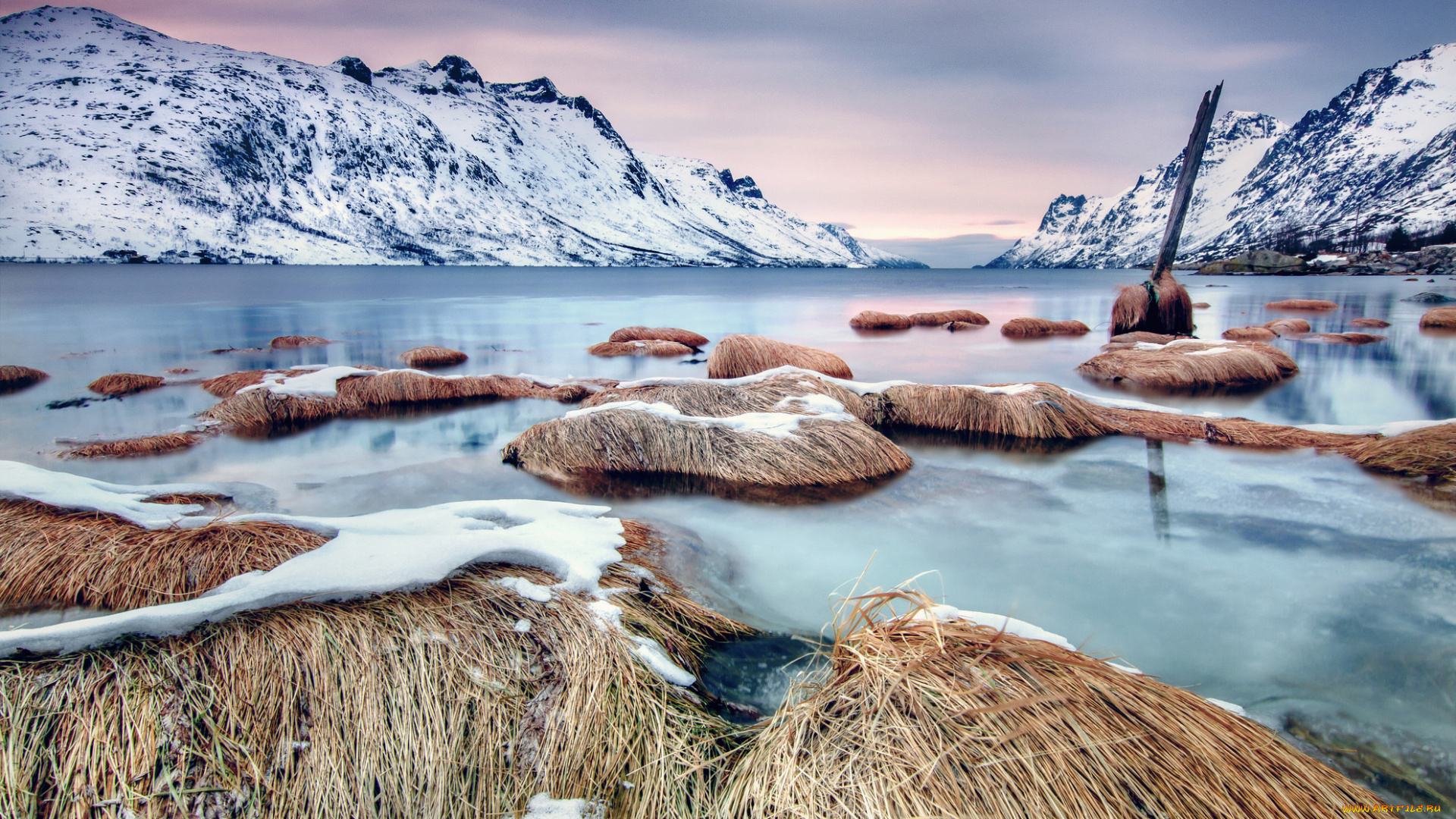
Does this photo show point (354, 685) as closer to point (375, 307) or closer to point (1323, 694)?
point (1323, 694)

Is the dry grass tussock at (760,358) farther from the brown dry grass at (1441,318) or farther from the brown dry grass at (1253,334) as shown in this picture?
the brown dry grass at (1441,318)

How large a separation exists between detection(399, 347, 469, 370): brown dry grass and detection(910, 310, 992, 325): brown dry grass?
1988 cm

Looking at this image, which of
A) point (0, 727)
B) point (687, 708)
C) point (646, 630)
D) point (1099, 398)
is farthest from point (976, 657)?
point (1099, 398)

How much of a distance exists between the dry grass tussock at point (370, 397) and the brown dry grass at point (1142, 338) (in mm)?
14255

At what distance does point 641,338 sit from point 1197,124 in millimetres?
17418

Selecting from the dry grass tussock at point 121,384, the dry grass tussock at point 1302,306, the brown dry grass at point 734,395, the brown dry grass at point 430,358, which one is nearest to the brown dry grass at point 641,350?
the brown dry grass at point 430,358

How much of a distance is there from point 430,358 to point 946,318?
71.1 ft

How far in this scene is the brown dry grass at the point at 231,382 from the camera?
11.9 m

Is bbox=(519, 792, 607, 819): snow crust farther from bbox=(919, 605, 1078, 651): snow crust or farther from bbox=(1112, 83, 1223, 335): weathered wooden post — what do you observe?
bbox=(1112, 83, 1223, 335): weathered wooden post

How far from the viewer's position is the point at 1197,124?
18469 millimetres

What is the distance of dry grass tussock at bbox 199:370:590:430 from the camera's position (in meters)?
9.94

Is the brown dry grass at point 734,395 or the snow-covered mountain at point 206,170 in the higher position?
the snow-covered mountain at point 206,170

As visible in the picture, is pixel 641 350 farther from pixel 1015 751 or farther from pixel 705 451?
pixel 1015 751

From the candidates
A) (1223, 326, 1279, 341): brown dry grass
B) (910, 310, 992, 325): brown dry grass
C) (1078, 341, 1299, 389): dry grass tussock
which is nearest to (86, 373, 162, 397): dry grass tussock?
(1078, 341, 1299, 389): dry grass tussock
